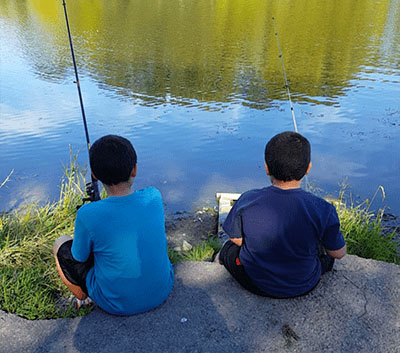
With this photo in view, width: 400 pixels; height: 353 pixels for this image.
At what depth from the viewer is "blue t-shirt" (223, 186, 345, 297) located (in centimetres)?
229

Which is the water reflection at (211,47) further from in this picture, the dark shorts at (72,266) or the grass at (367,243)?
the dark shorts at (72,266)

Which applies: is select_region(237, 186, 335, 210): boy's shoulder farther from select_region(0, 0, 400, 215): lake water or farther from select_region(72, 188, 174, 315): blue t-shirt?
select_region(0, 0, 400, 215): lake water

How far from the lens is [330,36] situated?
17.6 metres

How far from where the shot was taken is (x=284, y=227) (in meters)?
2.30

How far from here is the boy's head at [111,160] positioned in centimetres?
217

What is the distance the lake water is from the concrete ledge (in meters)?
2.78

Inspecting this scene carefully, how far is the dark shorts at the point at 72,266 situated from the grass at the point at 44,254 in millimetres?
263

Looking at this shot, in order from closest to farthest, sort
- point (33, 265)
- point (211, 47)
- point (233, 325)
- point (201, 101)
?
1. point (233, 325)
2. point (33, 265)
3. point (201, 101)
4. point (211, 47)

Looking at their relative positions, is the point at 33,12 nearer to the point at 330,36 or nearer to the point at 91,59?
the point at 91,59

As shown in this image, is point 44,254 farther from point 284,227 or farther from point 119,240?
point 284,227

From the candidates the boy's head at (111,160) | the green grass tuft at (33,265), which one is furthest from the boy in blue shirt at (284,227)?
the green grass tuft at (33,265)

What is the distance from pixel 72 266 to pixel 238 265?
1.11 metres

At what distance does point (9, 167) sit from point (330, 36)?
15840 millimetres

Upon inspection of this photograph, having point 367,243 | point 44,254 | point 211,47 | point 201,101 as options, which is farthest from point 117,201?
point 211,47
